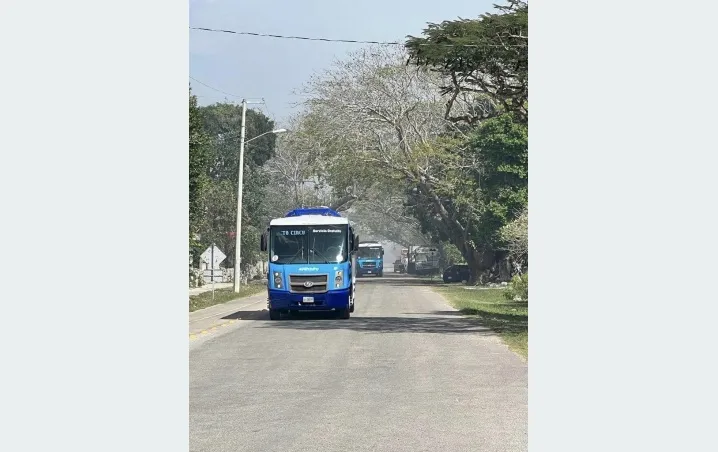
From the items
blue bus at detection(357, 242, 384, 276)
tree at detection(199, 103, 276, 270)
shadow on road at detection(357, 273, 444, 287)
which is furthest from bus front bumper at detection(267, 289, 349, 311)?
blue bus at detection(357, 242, 384, 276)

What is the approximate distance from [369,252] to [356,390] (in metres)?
89.6

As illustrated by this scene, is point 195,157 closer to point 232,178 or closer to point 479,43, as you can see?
point 479,43

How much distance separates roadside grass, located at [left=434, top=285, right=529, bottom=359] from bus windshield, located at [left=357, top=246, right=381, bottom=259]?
149ft

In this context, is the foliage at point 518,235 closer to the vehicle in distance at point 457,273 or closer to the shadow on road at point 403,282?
the shadow on road at point 403,282

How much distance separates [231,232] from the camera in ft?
216

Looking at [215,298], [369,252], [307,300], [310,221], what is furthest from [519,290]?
[369,252]

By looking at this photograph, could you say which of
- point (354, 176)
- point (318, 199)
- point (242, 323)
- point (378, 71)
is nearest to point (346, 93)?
point (378, 71)

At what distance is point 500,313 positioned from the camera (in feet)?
122

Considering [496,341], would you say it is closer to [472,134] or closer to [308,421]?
[308,421]

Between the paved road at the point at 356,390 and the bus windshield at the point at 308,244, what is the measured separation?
428 cm

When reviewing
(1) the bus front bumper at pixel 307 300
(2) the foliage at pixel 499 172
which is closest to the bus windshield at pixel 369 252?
(2) the foliage at pixel 499 172

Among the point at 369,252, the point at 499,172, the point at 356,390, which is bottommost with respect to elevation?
the point at 356,390

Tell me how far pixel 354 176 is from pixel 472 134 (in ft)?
25.0

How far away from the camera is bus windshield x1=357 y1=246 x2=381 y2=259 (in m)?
105
